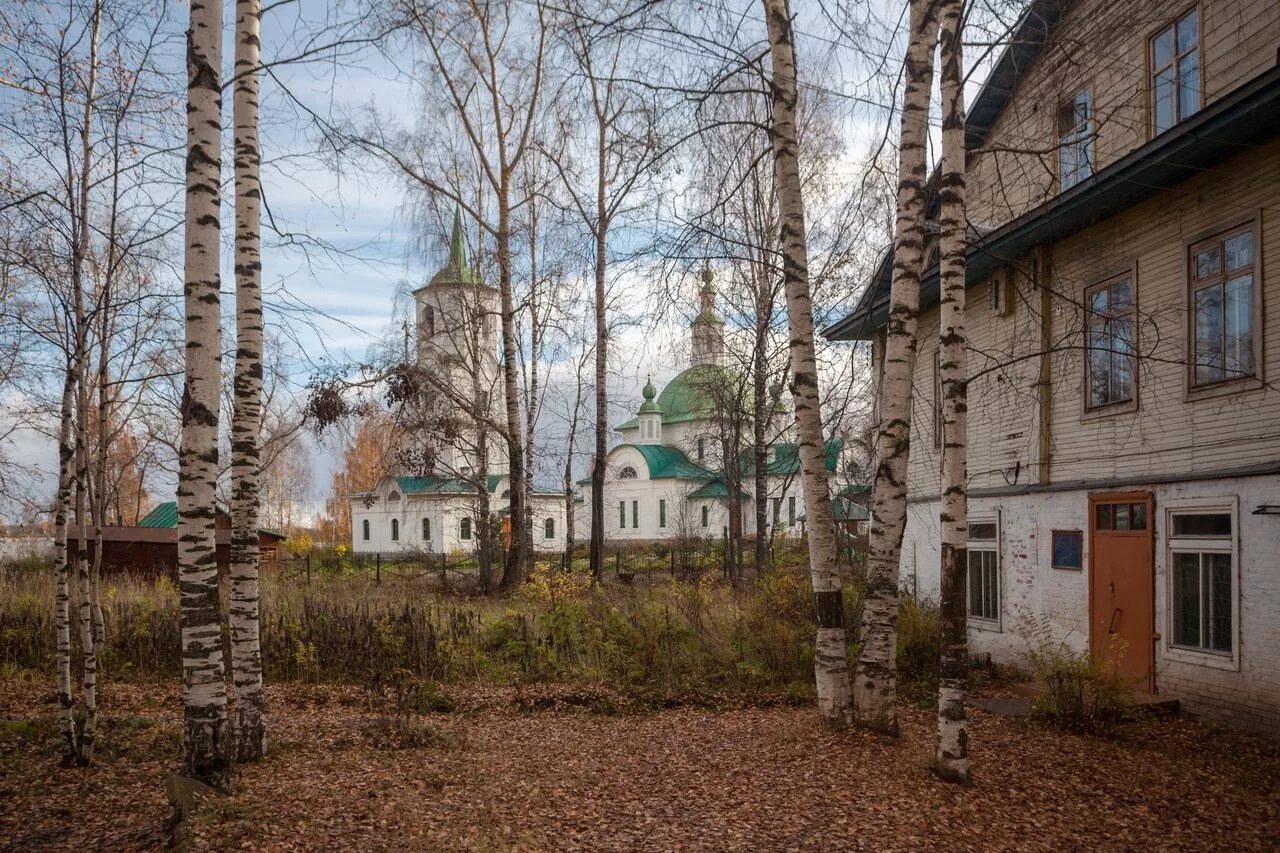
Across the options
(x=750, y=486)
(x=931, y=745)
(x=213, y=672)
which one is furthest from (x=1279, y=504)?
(x=750, y=486)

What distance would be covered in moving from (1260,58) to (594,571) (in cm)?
1543

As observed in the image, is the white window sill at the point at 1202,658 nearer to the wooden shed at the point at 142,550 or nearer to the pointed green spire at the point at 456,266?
the pointed green spire at the point at 456,266

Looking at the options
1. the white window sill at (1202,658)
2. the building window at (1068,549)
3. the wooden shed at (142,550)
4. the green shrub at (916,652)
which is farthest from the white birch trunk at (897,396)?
the wooden shed at (142,550)

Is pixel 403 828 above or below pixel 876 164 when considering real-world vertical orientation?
below

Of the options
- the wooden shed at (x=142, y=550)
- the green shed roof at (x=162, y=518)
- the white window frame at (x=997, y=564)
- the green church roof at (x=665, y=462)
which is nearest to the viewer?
the white window frame at (x=997, y=564)

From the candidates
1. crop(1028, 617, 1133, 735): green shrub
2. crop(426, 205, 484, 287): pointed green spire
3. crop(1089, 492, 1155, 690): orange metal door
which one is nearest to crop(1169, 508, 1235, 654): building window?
crop(1089, 492, 1155, 690): orange metal door

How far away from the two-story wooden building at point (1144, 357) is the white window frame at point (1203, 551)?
0.9 inches

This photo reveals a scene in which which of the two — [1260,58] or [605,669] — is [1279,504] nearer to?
[1260,58]

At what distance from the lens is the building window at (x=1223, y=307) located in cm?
939

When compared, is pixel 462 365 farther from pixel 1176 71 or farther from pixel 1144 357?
pixel 1144 357

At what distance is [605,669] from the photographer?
12445mm

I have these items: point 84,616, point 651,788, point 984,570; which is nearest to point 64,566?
point 84,616

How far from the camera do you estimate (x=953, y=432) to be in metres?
7.06

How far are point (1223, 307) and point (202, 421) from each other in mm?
9922
